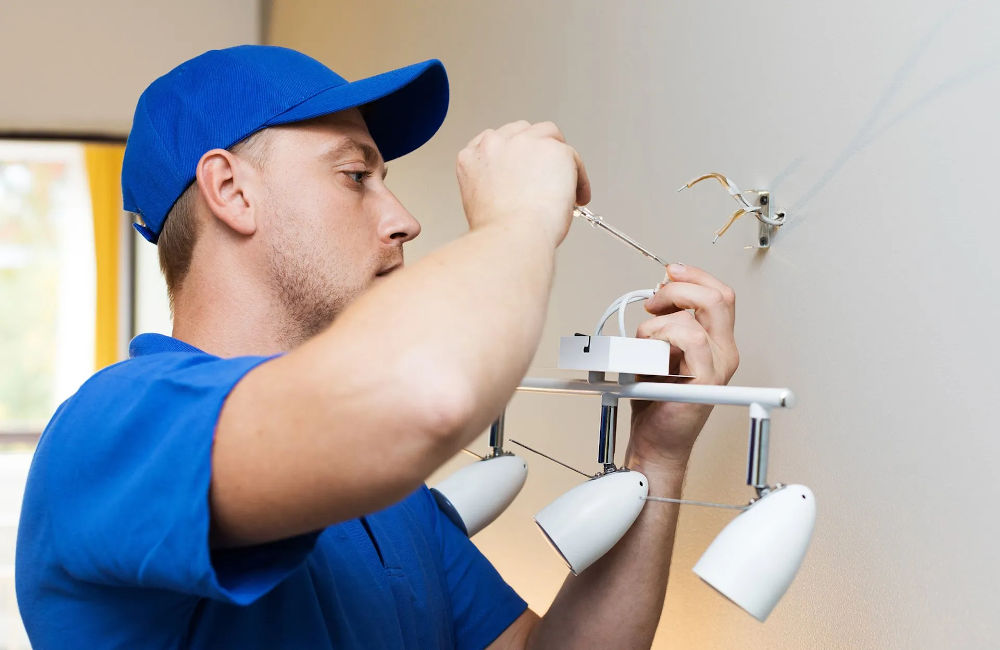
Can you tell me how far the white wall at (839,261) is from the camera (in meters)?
0.80

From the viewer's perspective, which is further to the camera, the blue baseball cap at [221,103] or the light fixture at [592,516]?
the blue baseball cap at [221,103]

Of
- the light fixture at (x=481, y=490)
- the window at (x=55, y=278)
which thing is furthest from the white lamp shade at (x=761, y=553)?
the window at (x=55, y=278)

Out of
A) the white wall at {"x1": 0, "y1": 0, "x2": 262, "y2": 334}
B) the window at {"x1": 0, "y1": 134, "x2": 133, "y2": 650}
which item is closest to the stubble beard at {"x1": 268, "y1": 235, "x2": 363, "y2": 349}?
the white wall at {"x1": 0, "y1": 0, "x2": 262, "y2": 334}

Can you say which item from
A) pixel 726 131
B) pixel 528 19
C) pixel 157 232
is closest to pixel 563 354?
pixel 726 131

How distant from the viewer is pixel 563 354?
2.88ft

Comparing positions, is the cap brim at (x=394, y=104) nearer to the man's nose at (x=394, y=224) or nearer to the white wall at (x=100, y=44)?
the man's nose at (x=394, y=224)

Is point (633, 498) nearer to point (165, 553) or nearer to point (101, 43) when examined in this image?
point (165, 553)

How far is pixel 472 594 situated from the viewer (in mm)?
1210

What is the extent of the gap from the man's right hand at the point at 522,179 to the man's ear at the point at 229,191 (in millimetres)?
289

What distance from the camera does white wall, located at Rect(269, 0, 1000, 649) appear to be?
80 centimetres

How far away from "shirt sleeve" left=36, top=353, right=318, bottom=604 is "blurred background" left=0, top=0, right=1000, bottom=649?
21.1 inches

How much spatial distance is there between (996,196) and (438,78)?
0.61 meters

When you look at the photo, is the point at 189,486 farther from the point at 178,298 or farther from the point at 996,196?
the point at 996,196

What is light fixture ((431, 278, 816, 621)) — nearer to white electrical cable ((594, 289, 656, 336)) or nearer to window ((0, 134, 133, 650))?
white electrical cable ((594, 289, 656, 336))
